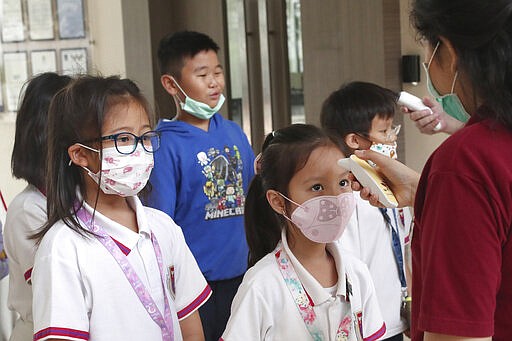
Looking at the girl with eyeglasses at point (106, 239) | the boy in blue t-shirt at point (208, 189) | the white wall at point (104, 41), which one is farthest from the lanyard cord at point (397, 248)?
the white wall at point (104, 41)

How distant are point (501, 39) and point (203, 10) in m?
3.61

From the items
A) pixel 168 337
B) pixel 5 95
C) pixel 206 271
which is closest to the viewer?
pixel 168 337

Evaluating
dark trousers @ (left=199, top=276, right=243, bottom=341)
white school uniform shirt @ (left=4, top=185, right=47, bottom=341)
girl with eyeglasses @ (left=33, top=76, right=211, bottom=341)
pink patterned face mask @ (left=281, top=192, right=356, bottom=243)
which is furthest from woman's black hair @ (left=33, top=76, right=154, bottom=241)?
dark trousers @ (left=199, top=276, right=243, bottom=341)

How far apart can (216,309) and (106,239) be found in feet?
3.28

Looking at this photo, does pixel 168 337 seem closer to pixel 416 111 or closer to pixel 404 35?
pixel 416 111

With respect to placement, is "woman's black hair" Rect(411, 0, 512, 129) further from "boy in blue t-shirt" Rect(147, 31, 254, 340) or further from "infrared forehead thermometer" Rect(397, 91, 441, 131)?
"boy in blue t-shirt" Rect(147, 31, 254, 340)

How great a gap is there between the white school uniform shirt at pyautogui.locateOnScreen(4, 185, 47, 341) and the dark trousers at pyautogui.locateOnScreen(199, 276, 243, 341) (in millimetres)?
669

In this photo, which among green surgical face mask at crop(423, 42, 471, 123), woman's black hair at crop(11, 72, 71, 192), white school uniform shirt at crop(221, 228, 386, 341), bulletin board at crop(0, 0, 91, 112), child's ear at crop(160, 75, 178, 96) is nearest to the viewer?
green surgical face mask at crop(423, 42, 471, 123)

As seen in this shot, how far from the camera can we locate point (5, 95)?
4.95m

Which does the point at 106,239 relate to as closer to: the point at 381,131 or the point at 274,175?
the point at 274,175

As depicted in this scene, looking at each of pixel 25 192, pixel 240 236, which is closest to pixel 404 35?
pixel 240 236

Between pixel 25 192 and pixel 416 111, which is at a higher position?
pixel 416 111

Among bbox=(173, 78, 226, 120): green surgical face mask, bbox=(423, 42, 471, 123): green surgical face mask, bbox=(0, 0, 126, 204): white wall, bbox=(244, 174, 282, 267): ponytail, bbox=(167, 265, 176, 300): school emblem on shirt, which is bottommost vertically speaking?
bbox=(167, 265, 176, 300): school emblem on shirt

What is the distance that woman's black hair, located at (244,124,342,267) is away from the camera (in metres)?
2.10
